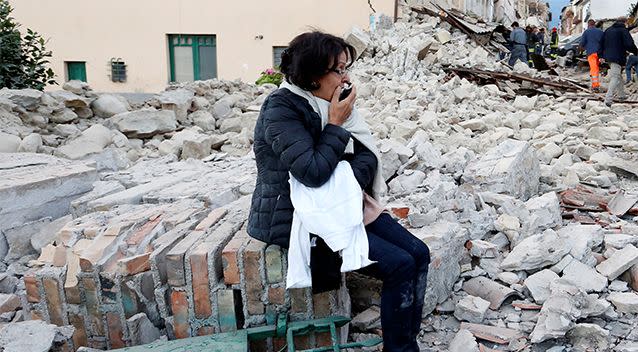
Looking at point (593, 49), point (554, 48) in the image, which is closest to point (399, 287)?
point (593, 49)

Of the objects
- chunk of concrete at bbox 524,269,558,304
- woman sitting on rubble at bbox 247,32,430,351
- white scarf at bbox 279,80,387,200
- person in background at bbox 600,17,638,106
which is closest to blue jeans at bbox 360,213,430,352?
woman sitting on rubble at bbox 247,32,430,351

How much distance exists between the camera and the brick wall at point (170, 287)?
8.10ft

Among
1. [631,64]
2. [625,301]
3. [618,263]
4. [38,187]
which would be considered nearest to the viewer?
[625,301]

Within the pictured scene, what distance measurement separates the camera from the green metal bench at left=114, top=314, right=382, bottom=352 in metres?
2.28

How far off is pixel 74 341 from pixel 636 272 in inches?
122

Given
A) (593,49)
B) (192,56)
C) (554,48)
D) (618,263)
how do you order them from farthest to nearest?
1. (554,48)
2. (192,56)
3. (593,49)
4. (618,263)

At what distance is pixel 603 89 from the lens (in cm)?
1230

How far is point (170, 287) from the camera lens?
101 inches

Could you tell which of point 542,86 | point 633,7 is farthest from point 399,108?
point 633,7

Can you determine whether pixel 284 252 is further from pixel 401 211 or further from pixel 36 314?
pixel 36 314

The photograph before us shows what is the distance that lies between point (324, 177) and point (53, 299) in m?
1.59

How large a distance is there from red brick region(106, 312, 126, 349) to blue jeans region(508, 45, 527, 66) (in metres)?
15.4

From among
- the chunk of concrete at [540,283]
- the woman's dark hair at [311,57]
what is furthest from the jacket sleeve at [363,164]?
the chunk of concrete at [540,283]

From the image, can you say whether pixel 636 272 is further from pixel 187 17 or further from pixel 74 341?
pixel 187 17
